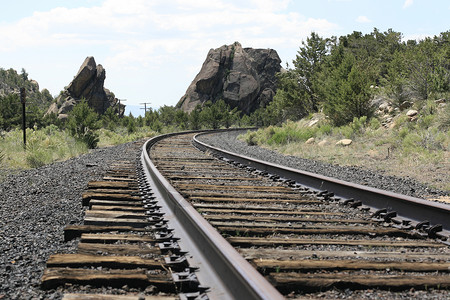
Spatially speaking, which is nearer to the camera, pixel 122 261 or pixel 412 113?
pixel 122 261

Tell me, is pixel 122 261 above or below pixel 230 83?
below

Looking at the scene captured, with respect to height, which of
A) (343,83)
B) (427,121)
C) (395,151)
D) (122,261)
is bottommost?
(122,261)

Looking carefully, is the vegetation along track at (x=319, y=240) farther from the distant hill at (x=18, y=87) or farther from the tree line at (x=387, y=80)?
the distant hill at (x=18, y=87)

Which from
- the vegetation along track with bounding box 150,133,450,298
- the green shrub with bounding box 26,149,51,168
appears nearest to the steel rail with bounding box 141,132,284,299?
the vegetation along track with bounding box 150,133,450,298

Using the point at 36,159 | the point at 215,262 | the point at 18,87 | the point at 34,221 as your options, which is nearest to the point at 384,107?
the point at 36,159

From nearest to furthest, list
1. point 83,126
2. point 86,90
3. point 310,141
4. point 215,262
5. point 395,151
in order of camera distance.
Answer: point 215,262
point 395,151
point 310,141
point 83,126
point 86,90

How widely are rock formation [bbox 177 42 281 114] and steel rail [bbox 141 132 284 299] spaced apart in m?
79.1

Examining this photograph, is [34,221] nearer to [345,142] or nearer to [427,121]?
[345,142]

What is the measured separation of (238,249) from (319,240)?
802 mm

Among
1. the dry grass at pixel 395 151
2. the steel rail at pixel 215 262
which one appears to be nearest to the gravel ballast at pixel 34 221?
the steel rail at pixel 215 262

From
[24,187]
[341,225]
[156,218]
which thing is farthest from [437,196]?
[24,187]

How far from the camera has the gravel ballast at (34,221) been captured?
2902mm

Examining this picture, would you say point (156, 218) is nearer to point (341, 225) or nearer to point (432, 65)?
point (341, 225)

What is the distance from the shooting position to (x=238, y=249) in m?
3.41
